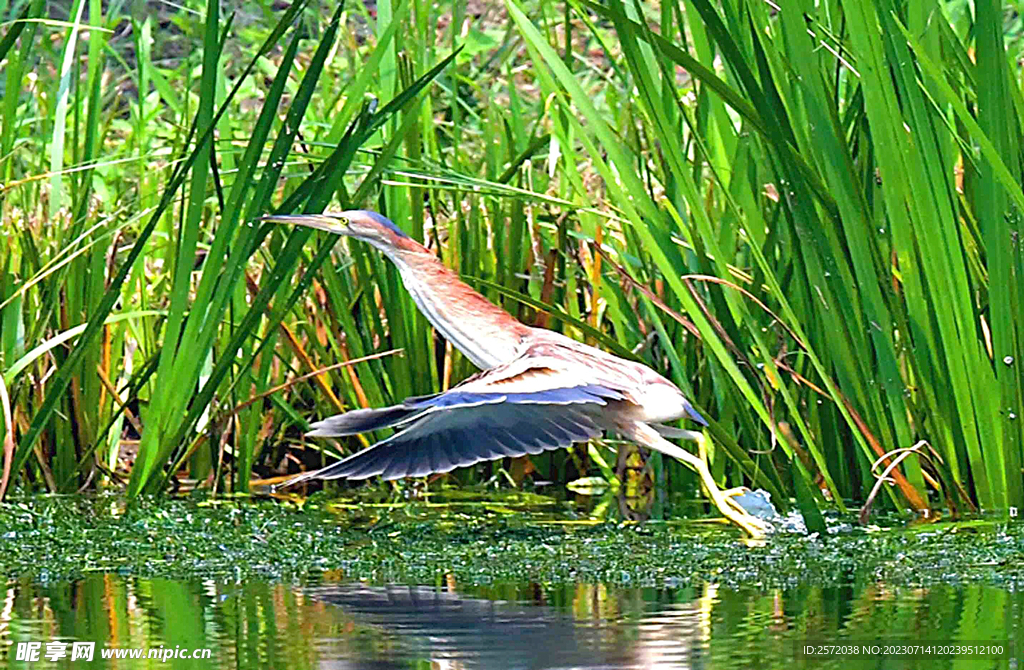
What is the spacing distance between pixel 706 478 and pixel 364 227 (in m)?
0.92

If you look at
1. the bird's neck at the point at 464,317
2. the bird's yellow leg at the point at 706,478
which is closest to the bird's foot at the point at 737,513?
the bird's yellow leg at the point at 706,478

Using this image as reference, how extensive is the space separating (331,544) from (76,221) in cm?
113

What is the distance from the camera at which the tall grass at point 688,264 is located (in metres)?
3.01

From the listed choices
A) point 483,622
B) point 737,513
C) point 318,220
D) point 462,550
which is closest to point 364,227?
point 318,220

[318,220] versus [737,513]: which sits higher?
[318,220]

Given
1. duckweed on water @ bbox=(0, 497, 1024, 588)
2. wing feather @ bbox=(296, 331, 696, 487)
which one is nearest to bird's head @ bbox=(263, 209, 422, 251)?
wing feather @ bbox=(296, 331, 696, 487)

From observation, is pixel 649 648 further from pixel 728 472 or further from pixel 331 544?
pixel 728 472

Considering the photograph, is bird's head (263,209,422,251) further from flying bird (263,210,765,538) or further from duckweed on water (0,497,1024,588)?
duckweed on water (0,497,1024,588)

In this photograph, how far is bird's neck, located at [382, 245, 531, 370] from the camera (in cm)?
357

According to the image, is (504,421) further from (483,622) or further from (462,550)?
(483,622)

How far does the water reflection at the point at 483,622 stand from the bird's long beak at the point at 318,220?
0.97 m

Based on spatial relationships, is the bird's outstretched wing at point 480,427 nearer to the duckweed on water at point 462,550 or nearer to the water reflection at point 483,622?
Result: the duckweed on water at point 462,550

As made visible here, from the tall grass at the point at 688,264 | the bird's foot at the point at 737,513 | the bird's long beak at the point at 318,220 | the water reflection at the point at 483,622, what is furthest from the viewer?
the bird's long beak at the point at 318,220

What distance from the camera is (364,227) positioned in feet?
11.8
